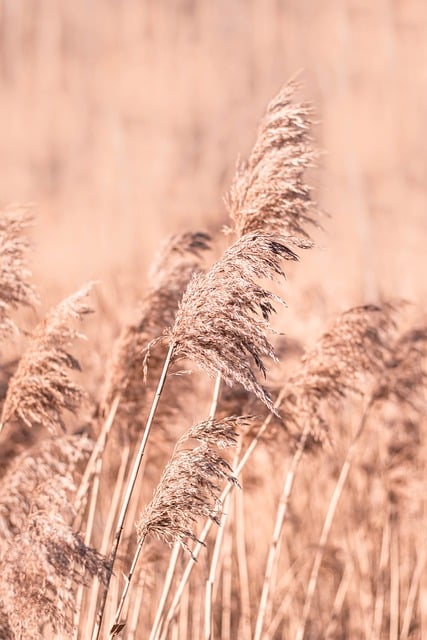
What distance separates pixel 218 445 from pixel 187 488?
13 centimetres

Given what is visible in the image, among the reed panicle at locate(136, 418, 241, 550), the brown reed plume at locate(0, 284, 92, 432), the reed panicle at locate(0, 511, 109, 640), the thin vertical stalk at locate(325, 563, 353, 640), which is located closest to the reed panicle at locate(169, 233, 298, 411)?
the reed panicle at locate(136, 418, 241, 550)

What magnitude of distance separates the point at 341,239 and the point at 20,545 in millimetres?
12713

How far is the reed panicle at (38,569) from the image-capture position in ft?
6.45

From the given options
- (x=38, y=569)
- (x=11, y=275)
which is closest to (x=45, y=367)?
(x=11, y=275)

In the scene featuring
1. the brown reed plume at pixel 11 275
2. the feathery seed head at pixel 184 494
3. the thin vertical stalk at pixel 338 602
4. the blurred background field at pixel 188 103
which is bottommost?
the feathery seed head at pixel 184 494

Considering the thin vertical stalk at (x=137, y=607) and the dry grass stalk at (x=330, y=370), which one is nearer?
the dry grass stalk at (x=330, y=370)

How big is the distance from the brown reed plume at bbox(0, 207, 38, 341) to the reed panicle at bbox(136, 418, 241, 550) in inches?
30.9

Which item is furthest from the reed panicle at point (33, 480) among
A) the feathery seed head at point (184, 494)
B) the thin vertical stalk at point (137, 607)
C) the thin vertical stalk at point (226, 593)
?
the thin vertical stalk at point (226, 593)

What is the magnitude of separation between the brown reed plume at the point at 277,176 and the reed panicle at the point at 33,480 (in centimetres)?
86

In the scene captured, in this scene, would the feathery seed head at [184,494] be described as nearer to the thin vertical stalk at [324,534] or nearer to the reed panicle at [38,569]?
the reed panicle at [38,569]

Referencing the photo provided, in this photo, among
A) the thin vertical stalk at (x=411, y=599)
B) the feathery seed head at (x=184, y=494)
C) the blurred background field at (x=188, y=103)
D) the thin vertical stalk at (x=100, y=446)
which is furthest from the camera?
the blurred background field at (x=188, y=103)

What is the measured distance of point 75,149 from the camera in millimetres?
25344

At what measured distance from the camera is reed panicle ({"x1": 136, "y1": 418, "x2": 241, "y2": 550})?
6.17 feet

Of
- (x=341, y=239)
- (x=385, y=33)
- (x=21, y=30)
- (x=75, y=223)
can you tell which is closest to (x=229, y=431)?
(x=341, y=239)
